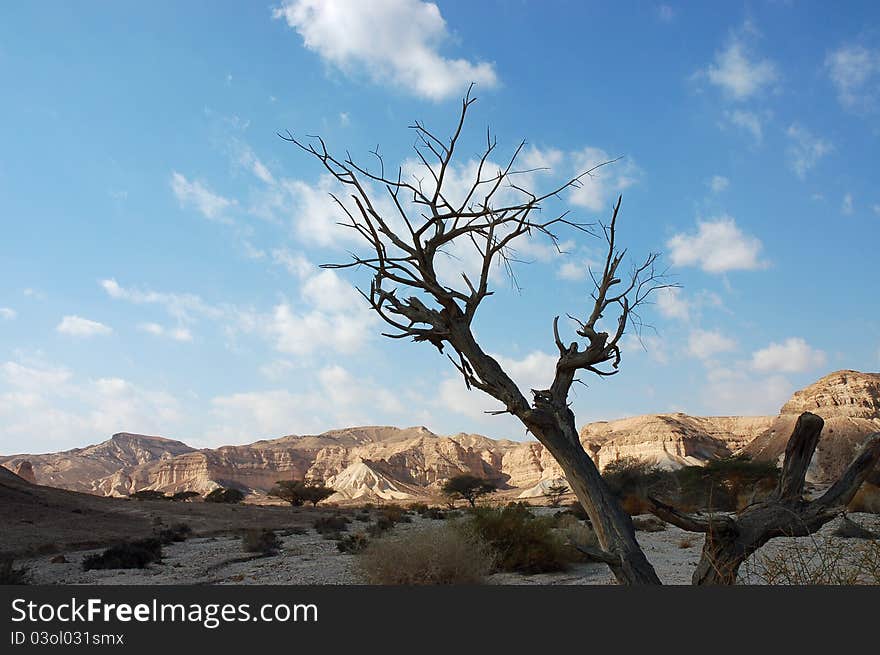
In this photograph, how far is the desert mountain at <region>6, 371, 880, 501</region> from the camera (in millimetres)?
60469

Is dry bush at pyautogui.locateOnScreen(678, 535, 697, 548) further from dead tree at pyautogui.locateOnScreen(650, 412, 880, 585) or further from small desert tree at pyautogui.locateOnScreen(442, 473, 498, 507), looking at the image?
small desert tree at pyautogui.locateOnScreen(442, 473, 498, 507)

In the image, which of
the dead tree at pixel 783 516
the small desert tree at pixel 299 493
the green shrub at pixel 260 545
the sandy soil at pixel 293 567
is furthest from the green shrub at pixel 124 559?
the small desert tree at pixel 299 493

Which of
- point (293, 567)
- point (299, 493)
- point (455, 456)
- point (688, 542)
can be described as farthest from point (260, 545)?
point (455, 456)

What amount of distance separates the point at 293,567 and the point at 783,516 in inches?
379

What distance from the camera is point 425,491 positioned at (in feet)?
263

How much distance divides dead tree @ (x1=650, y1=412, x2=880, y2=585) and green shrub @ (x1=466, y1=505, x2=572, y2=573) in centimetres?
579

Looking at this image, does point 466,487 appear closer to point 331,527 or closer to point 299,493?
point 299,493

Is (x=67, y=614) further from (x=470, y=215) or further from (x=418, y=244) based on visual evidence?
(x=470, y=215)

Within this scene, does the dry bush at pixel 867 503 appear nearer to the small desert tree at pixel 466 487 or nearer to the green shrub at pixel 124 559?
the green shrub at pixel 124 559

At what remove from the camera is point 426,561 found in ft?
27.4

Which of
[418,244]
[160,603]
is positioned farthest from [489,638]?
[418,244]

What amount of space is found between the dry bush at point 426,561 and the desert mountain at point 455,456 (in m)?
48.1

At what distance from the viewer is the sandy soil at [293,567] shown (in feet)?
33.4

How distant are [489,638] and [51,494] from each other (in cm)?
3691
